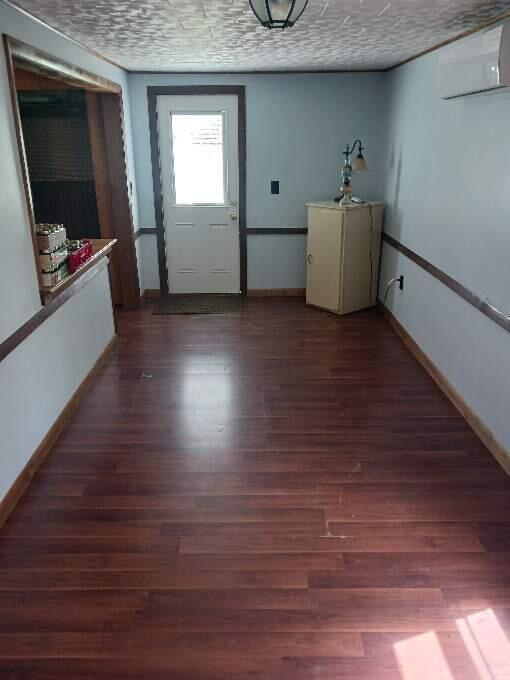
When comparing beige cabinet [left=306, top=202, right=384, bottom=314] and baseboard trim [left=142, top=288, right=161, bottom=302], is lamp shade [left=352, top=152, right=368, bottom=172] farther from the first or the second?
baseboard trim [left=142, top=288, right=161, bottom=302]

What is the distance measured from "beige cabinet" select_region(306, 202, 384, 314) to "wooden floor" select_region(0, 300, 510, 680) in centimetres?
145

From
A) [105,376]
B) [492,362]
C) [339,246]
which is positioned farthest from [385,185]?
[105,376]

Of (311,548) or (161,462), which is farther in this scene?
(161,462)

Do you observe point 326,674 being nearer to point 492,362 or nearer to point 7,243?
point 492,362

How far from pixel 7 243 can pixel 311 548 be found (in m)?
1.90

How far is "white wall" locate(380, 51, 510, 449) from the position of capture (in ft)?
8.71

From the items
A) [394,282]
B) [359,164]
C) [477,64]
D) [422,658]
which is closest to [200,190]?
[359,164]

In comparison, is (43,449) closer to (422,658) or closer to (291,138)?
(422,658)

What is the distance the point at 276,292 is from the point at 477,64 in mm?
3190

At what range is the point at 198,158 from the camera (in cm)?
510

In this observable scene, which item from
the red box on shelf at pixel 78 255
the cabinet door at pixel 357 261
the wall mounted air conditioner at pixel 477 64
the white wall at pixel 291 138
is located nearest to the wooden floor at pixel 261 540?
the red box on shelf at pixel 78 255

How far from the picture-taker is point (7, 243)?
7.79 feet

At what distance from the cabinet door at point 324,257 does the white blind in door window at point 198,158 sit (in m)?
1.03

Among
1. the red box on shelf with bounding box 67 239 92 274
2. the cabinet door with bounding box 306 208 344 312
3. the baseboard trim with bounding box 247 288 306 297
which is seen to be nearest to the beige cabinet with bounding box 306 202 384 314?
the cabinet door with bounding box 306 208 344 312
